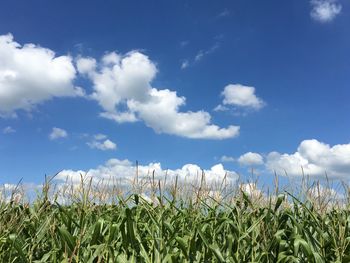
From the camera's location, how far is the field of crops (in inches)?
247

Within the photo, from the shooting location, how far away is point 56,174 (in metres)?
7.23

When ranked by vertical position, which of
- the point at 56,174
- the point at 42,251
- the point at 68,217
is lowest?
the point at 42,251

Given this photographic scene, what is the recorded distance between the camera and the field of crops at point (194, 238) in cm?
629

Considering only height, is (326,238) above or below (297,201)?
below

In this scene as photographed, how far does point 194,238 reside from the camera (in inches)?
256

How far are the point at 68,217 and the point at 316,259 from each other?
12.8 feet

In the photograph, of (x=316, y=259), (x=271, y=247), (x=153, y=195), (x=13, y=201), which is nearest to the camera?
(x=316, y=259)

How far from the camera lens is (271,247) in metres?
6.64

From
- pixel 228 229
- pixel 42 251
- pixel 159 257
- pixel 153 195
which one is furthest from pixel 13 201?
pixel 228 229

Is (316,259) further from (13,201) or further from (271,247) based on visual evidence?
(13,201)

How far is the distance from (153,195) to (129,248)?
50.5 inches

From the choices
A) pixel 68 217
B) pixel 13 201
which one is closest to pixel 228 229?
pixel 68 217

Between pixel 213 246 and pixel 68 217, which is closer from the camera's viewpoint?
pixel 213 246

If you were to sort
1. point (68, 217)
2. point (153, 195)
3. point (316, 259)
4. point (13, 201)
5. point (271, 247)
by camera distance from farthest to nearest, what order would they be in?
point (13, 201) → point (153, 195) → point (68, 217) → point (271, 247) → point (316, 259)
